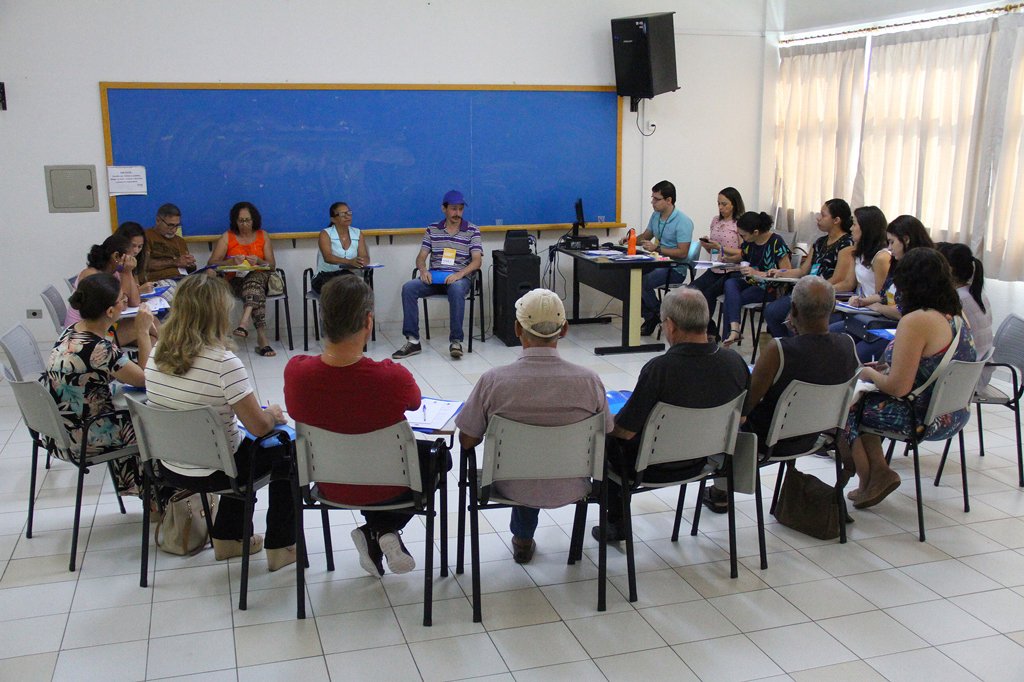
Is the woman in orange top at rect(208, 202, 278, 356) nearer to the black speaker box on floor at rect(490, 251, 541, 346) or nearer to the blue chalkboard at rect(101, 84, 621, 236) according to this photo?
the blue chalkboard at rect(101, 84, 621, 236)

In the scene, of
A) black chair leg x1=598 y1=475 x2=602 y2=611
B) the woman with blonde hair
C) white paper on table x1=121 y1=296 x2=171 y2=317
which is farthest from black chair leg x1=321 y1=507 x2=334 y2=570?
white paper on table x1=121 y1=296 x2=171 y2=317

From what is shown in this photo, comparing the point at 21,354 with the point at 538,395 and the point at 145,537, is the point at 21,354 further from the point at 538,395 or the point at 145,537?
the point at 538,395

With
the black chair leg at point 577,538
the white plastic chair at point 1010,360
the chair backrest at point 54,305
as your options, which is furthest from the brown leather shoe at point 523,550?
the chair backrest at point 54,305

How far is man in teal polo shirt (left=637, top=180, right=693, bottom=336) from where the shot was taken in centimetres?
684

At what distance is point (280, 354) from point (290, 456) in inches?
145

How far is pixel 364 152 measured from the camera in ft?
22.4

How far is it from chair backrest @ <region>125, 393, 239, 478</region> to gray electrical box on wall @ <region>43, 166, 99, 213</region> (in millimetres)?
4268

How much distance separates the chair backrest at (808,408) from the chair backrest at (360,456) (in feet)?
4.51

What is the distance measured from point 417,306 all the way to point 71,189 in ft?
9.18

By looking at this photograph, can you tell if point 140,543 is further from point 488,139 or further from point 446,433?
point 488,139

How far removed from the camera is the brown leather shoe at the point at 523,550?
314 centimetres

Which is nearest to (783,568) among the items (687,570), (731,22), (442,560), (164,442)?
(687,570)

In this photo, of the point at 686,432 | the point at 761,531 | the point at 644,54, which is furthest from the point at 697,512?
the point at 644,54

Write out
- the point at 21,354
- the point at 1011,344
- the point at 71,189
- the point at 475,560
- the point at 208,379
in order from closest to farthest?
the point at 475,560 → the point at 208,379 → the point at 21,354 → the point at 1011,344 → the point at 71,189
